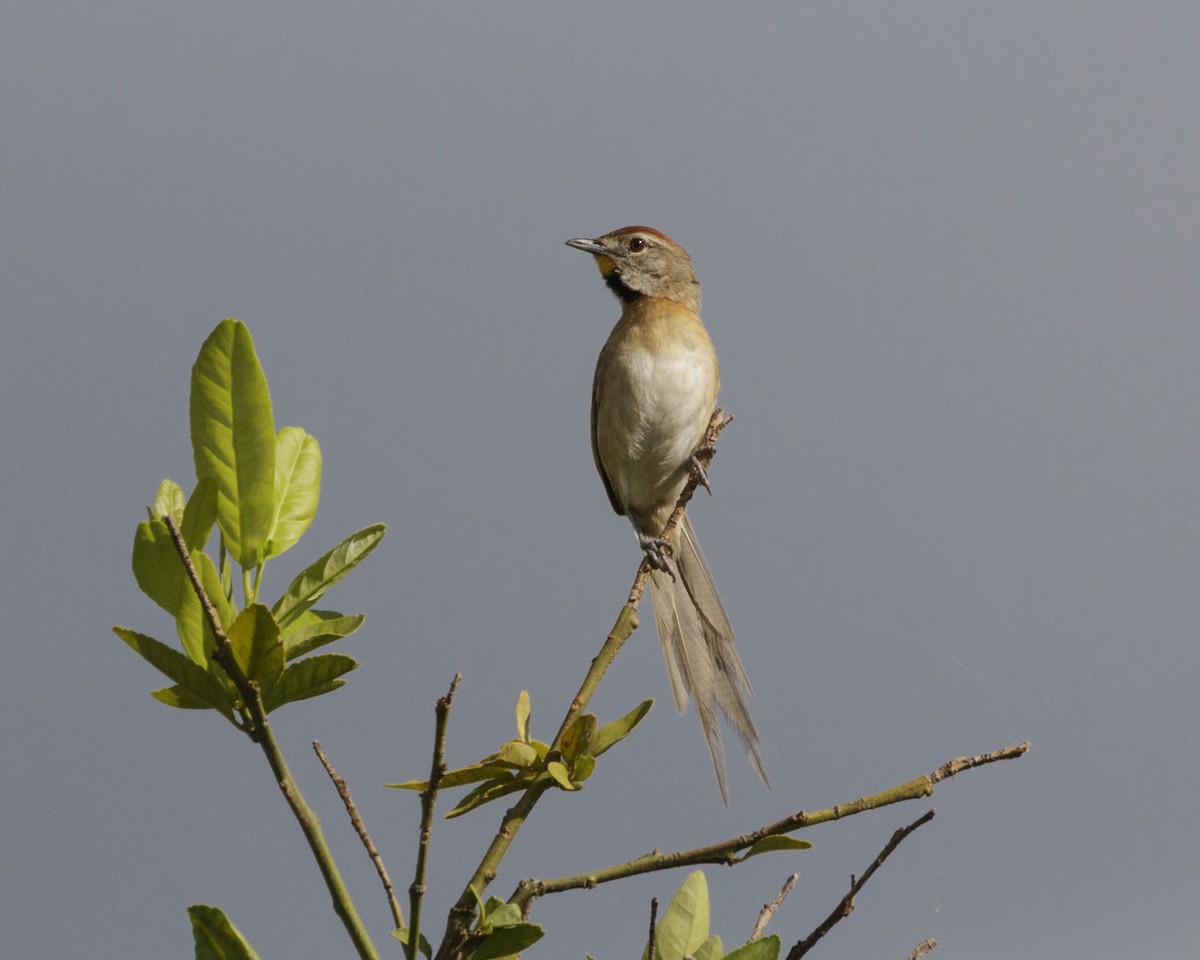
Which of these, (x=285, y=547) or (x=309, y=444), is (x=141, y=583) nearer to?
(x=285, y=547)

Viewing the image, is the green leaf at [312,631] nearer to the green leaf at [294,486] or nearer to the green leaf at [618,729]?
the green leaf at [294,486]

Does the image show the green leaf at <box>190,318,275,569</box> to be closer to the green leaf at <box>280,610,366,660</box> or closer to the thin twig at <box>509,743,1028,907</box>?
the green leaf at <box>280,610,366,660</box>

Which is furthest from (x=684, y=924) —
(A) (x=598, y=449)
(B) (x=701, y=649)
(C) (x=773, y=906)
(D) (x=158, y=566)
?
(A) (x=598, y=449)

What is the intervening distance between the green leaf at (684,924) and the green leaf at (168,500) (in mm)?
906

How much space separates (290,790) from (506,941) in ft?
1.09

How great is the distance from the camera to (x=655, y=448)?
4512mm

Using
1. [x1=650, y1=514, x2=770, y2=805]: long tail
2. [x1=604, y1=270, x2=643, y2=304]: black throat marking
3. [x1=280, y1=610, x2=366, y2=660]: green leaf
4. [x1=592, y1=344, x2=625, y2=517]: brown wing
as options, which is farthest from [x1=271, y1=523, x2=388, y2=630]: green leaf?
[x1=604, y1=270, x2=643, y2=304]: black throat marking

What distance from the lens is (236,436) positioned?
1.43 meters

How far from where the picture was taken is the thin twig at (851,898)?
151 cm

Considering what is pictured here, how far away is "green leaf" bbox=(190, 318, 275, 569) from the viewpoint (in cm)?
138

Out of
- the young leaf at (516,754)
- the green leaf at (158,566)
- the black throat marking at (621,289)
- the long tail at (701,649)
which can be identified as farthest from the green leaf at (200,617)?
the black throat marking at (621,289)

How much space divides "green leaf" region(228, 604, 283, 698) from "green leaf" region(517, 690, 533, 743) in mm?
540

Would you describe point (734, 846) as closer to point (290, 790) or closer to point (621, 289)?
point (290, 790)

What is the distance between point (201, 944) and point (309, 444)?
0.67 meters
